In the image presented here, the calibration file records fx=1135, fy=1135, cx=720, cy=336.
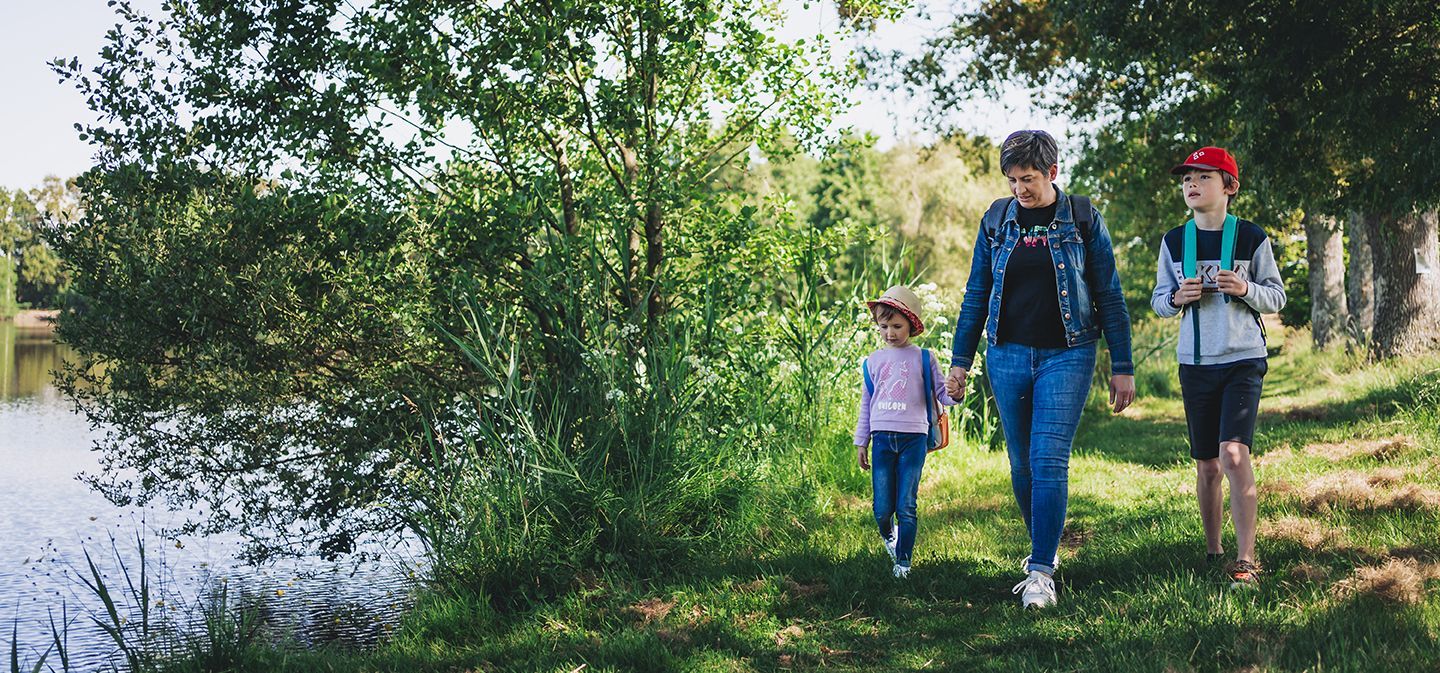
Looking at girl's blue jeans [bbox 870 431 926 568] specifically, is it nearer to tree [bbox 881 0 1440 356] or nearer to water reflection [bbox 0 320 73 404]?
tree [bbox 881 0 1440 356]

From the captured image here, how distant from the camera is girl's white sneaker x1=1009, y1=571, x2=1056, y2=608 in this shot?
4.59 meters

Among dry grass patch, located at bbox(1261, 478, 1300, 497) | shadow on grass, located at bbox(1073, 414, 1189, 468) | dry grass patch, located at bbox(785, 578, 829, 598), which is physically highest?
dry grass patch, located at bbox(1261, 478, 1300, 497)

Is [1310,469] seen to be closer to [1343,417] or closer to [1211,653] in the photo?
[1343,417]

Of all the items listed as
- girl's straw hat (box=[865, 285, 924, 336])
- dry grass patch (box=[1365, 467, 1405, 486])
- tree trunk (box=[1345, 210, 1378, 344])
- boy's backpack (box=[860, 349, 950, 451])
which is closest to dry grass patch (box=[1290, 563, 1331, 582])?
boy's backpack (box=[860, 349, 950, 451])

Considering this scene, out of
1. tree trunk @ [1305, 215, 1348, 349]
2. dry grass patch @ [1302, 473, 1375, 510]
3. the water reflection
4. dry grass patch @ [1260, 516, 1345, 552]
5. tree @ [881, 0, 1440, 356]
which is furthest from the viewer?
the water reflection

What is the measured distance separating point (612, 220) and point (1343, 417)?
731 centimetres

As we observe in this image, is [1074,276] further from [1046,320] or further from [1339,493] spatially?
[1339,493]

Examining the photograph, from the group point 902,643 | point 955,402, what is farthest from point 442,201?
point 902,643

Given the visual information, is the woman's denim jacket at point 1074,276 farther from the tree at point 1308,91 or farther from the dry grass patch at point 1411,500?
the tree at point 1308,91

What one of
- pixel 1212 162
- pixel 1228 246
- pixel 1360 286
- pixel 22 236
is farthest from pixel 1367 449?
pixel 22 236

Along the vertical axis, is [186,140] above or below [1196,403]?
above

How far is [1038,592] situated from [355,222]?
18.2 ft

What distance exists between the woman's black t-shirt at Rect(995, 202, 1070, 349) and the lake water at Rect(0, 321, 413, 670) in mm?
3293

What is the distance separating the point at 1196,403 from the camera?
4.83m
